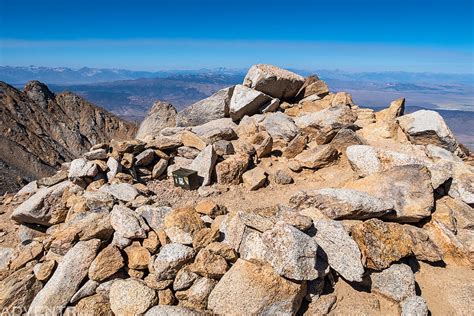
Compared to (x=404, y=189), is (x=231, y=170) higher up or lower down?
lower down

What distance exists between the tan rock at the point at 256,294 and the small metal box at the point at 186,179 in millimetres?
5944

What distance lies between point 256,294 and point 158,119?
16.1 metres

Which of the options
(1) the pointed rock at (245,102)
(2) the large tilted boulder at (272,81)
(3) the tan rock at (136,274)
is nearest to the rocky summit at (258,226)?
(3) the tan rock at (136,274)

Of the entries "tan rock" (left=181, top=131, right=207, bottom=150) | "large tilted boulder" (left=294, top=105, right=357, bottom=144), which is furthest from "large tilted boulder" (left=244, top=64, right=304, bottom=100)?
"tan rock" (left=181, top=131, right=207, bottom=150)

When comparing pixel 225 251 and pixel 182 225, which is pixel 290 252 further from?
pixel 182 225

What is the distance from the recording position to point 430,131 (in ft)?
51.2

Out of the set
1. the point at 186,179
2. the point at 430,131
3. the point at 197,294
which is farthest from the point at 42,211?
the point at 430,131

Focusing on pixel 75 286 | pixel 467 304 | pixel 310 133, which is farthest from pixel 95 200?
pixel 467 304

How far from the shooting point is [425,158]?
573 inches

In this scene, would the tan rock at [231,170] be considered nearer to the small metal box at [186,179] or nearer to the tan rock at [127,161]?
the small metal box at [186,179]

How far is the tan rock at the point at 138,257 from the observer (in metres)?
9.20

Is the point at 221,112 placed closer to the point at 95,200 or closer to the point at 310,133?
the point at 310,133

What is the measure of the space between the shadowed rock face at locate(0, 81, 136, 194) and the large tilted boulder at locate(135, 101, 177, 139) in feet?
146

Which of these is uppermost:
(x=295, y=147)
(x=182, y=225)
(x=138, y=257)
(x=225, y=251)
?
(x=295, y=147)
